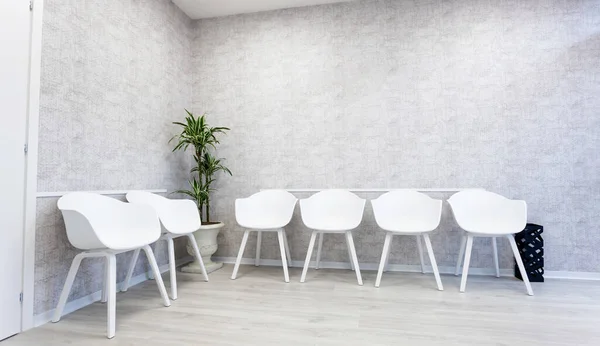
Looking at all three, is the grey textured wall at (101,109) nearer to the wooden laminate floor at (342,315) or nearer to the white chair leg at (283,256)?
the wooden laminate floor at (342,315)

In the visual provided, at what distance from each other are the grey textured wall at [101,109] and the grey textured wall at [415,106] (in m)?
0.60

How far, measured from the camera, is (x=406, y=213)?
122 inches

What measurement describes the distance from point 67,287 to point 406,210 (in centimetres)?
269

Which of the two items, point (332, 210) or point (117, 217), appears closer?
point (117, 217)

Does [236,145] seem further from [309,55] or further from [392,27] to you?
[392,27]

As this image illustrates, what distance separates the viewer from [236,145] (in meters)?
3.77

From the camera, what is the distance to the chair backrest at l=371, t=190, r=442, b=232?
285 centimetres

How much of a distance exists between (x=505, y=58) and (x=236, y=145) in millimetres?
2907

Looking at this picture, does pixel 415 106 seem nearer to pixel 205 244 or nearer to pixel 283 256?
pixel 283 256

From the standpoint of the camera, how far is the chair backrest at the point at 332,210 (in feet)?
9.86

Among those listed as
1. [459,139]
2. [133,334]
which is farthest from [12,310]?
[459,139]

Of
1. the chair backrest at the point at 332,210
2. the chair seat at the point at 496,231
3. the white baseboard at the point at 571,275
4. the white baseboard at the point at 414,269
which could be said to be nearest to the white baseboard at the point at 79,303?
the white baseboard at the point at 414,269

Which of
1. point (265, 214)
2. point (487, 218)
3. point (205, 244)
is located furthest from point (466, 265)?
point (205, 244)

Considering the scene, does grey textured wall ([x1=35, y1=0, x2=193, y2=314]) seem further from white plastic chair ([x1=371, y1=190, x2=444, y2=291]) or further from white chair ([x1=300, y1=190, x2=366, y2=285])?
white plastic chair ([x1=371, y1=190, x2=444, y2=291])
